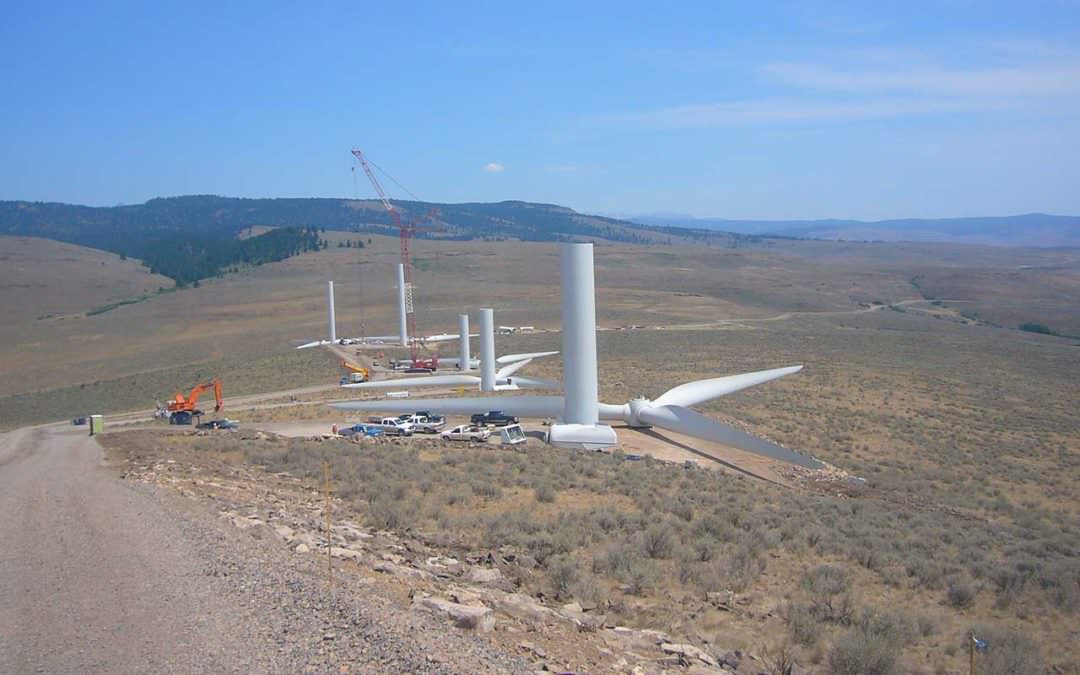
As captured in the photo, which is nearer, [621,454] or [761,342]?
[621,454]

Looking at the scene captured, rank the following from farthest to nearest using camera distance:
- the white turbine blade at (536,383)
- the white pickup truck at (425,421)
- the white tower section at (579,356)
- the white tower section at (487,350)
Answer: the white tower section at (487,350), the white turbine blade at (536,383), the white pickup truck at (425,421), the white tower section at (579,356)

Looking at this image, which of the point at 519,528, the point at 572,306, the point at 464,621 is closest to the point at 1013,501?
the point at 572,306

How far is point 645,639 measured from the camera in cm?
1164

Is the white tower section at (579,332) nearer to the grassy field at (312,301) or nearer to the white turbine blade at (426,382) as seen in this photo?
the white turbine blade at (426,382)

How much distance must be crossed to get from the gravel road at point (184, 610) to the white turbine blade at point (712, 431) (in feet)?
60.3

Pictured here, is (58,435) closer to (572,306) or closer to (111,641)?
(572,306)

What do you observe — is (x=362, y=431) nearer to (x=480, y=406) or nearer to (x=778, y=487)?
(x=480, y=406)

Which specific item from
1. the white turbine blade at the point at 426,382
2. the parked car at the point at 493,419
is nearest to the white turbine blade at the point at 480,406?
the parked car at the point at 493,419

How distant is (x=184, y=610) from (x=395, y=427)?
79.2 feet

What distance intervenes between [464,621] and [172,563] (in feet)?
16.1

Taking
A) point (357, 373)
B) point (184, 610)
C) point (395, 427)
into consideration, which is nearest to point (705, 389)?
point (395, 427)

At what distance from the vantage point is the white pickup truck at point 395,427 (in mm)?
34938

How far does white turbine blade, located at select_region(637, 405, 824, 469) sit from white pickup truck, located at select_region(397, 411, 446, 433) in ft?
26.6

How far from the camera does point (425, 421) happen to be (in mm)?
36812
